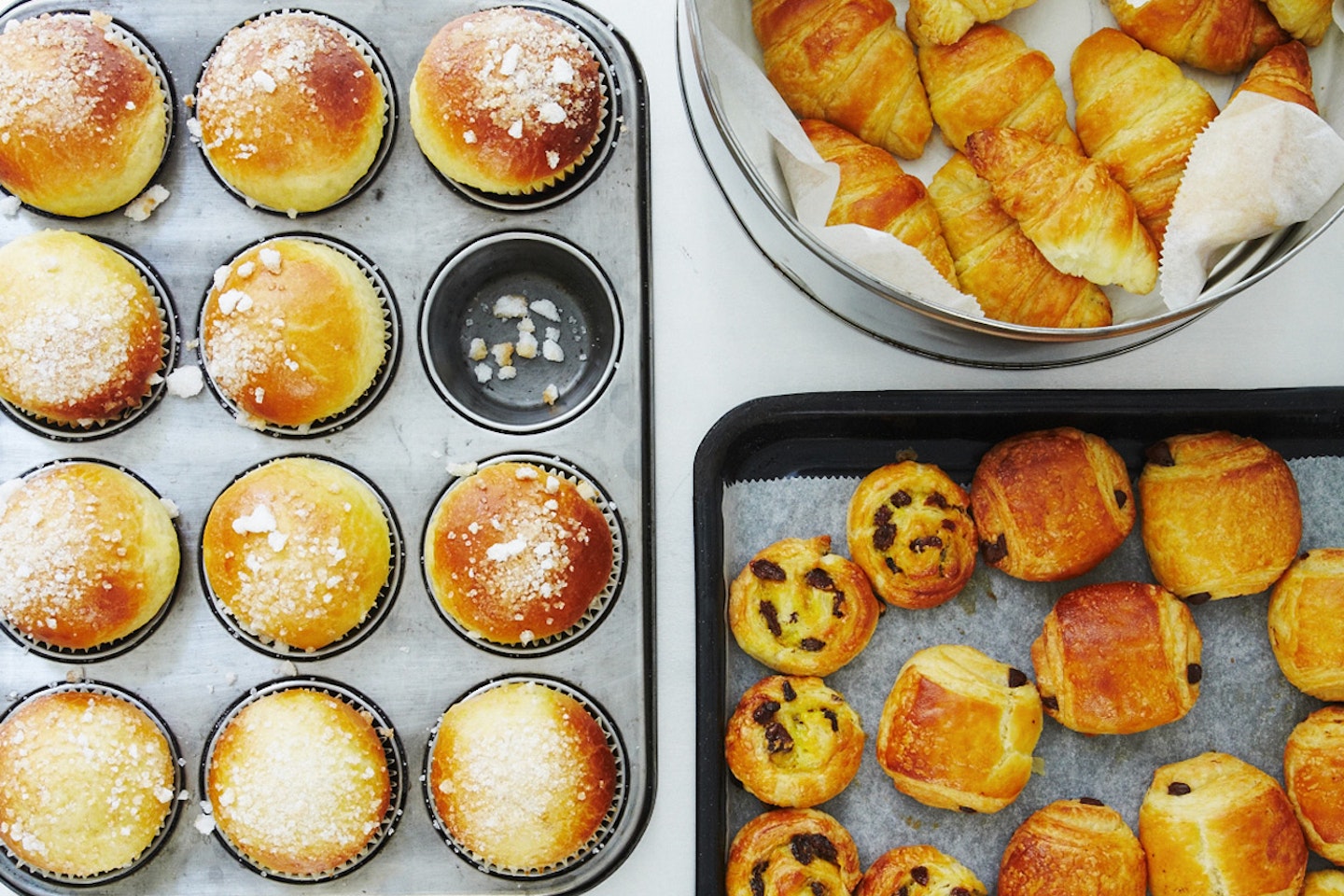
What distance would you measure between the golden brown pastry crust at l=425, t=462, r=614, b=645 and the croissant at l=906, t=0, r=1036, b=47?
2.91ft

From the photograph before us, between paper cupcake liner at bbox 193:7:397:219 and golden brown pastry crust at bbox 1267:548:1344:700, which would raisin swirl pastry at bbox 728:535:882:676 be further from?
paper cupcake liner at bbox 193:7:397:219

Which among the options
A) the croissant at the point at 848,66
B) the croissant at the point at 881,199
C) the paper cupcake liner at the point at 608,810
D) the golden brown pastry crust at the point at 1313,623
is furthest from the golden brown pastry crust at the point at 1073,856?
the croissant at the point at 848,66

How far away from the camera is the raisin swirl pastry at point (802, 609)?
1.62 meters

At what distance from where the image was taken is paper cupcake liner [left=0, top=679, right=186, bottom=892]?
65.7 inches

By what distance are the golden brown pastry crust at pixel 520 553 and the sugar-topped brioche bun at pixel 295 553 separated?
13 centimetres

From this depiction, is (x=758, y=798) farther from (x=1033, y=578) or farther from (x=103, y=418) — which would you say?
(x=103, y=418)

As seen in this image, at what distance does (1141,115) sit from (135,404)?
161cm

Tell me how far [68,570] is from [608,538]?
0.82 metres

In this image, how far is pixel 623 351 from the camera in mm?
1678

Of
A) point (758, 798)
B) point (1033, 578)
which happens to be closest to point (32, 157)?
point (758, 798)

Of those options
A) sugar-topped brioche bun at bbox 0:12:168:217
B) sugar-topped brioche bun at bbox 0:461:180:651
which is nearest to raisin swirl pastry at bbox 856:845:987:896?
sugar-topped brioche bun at bbox 0:461:180:651

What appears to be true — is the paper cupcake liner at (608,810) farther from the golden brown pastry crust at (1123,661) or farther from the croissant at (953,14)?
the croissant at (953,14)

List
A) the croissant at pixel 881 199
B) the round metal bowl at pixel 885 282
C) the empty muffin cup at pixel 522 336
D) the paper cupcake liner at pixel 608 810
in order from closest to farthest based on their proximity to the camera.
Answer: the round metal bowl at pixel 885 282
the croissant at pixel 881 199
the paper cupcake liner at pixel 608 810
the empty muffin cup at pixel 522 336

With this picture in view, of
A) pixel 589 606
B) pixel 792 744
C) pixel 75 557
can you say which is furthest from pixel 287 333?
pixel 792 744
